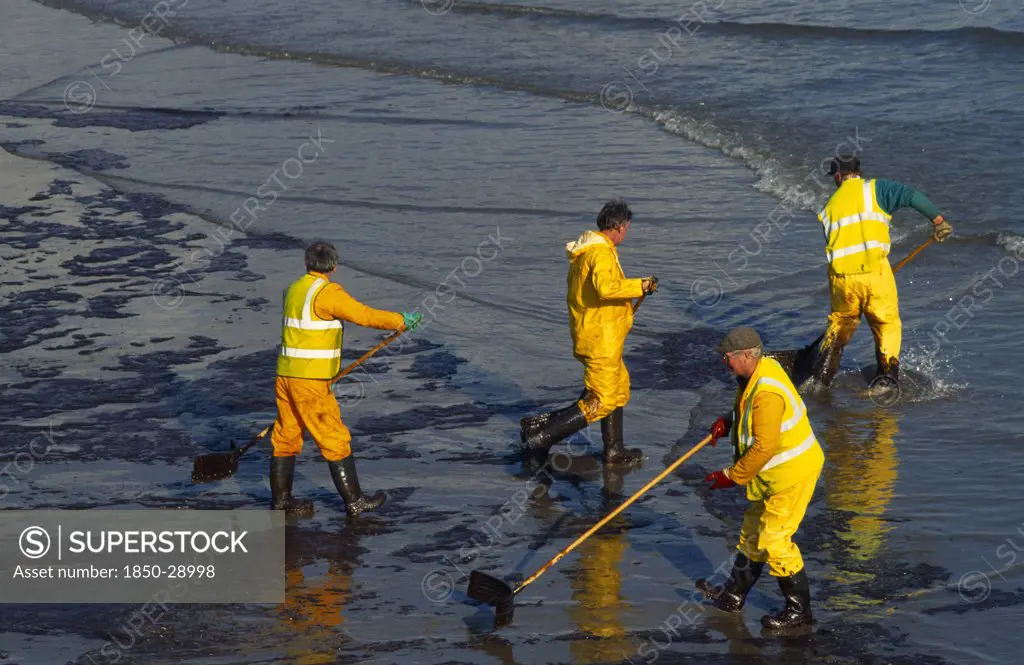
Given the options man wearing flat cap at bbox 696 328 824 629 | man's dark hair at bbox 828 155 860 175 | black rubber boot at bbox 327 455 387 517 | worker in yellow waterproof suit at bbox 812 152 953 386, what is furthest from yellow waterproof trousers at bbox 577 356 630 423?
man's dark hair at bbox 828 155 860 175

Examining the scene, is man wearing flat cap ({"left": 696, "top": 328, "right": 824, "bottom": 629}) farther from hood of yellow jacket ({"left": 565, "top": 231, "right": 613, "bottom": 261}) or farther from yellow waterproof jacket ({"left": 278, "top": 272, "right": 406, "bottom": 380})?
yellow waterproof jacket ({"left": 278, "top": 272, "right": 406, "bottom": 380})

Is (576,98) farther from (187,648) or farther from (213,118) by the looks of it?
(187,648)

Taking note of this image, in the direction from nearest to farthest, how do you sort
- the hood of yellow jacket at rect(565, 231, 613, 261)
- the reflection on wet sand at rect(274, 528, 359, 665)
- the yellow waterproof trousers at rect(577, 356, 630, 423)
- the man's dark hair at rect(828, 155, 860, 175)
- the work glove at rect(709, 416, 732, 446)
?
1. the reflection on wet sand at rect(274, 528, 359, 665)
2. the work glove at rect(709, 416, 732, 446)
3. the hood of yellow jacket at rect(565, 231, 613, 261)
4. the yellow waterproof trousers at rect(577, 356, 630, 423)
5. the man's dark hair at rect(828, 155, 860, 175)

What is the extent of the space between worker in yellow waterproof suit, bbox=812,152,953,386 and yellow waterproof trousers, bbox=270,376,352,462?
13.2 ft

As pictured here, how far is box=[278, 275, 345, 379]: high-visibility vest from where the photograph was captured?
8070 millimetres

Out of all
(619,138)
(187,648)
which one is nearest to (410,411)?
(187,648)

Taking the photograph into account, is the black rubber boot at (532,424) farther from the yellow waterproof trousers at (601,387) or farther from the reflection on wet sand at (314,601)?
the reflection on wet sand at (314,601)

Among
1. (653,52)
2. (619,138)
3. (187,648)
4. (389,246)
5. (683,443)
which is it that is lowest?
(187,648)

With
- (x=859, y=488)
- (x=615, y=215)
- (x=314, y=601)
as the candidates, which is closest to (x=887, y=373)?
(x=859, y=488)

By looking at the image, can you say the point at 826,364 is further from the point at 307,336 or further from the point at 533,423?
the point at 307,336

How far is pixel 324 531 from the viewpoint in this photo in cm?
833

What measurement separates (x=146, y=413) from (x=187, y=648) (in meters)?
3.55

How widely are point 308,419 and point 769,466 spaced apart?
112 inches

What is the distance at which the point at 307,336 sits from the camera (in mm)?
8109
